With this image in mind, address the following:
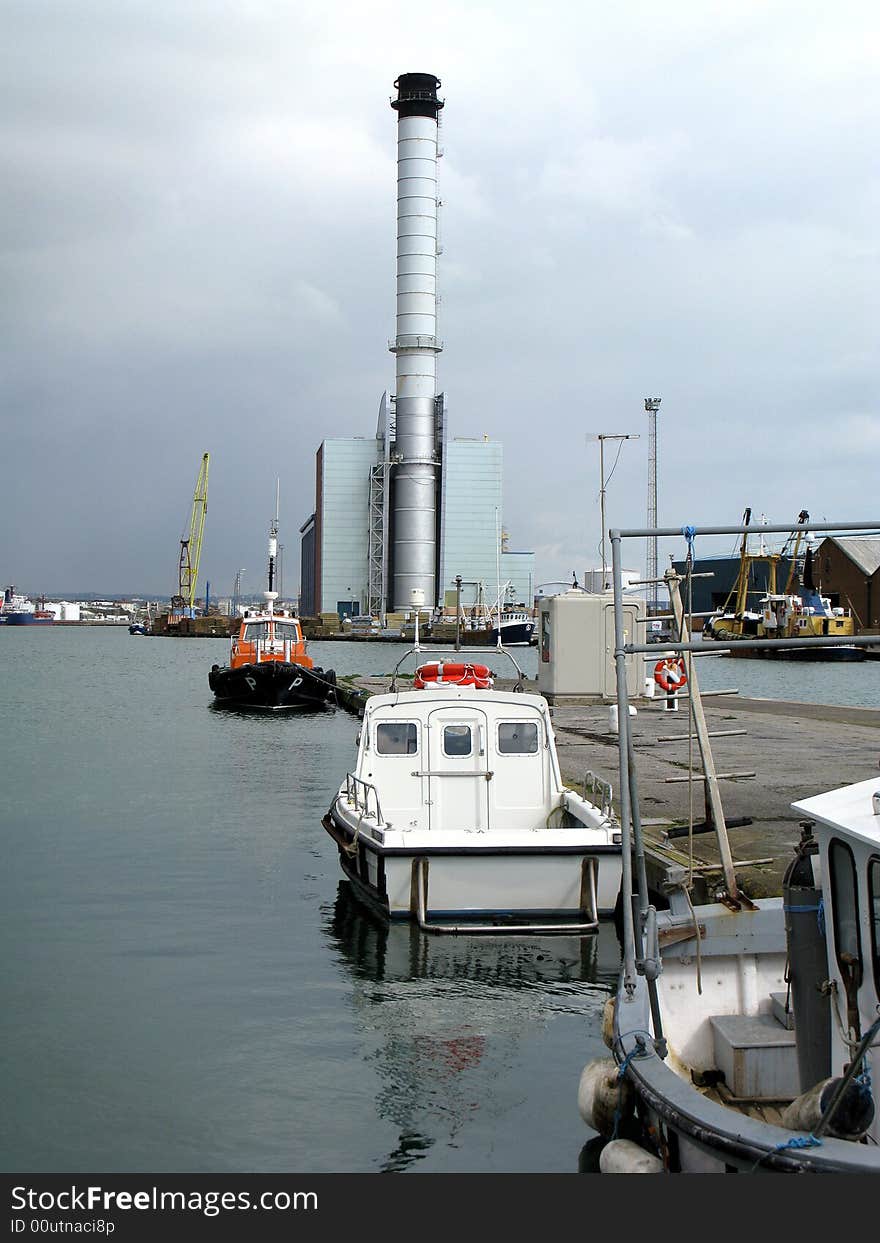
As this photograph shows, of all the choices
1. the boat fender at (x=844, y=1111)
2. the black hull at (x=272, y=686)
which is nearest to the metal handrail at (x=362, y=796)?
the boat fender at (x=844, y=1111)

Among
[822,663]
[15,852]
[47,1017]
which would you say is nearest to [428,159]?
[822,663]

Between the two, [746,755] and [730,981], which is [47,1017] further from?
[746,755]

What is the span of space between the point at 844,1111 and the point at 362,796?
9.82 metres

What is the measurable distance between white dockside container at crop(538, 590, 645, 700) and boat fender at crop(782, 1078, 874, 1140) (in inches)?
889

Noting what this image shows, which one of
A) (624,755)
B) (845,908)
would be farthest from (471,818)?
(845,908)

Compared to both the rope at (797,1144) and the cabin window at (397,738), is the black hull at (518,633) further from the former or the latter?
the rope at (797,1144)

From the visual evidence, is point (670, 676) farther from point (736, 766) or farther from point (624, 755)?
point (624, 755)

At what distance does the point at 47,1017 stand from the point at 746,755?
14429mm

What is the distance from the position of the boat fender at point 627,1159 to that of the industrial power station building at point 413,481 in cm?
8692

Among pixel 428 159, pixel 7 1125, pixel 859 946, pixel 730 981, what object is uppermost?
pixel 428 159

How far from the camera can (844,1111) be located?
5.72m

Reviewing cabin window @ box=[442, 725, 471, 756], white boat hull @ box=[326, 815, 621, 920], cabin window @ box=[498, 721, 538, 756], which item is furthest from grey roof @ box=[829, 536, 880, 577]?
white boat hull @ box=[326, 815, 621, 920]

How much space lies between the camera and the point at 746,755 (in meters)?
22.1

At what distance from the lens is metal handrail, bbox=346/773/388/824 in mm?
13719
